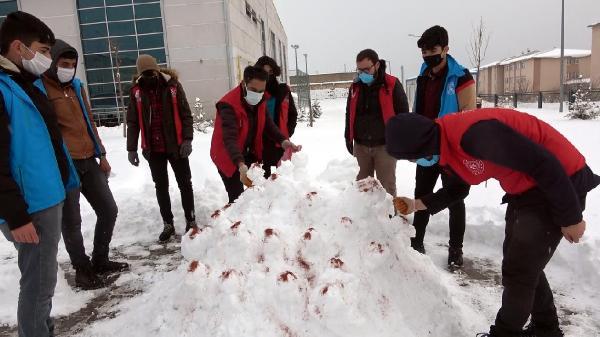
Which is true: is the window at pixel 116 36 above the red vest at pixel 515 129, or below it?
above

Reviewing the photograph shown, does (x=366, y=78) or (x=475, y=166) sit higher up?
(x=366, y=78)

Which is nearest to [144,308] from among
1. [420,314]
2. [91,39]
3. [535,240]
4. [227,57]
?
[420,314]

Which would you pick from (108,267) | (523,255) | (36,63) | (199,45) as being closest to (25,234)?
(36,63)

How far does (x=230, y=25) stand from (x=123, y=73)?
5.33 m

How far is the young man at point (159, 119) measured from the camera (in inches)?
173

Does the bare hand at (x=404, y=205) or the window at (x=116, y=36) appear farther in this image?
the window at (x=116, y=36)

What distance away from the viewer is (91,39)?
19.8m

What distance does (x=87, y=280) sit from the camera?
356 cm

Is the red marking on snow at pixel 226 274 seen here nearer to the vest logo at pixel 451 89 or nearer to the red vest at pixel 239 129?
the red vest at pixel 239 129

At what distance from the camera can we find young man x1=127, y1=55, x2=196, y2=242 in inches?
173

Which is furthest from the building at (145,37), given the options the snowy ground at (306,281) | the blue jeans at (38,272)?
the blue jeans at (38,272)

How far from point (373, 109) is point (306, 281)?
220cm

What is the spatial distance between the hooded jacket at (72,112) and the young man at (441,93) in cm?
262

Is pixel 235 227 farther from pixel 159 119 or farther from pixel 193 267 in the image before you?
pixel 159 119
